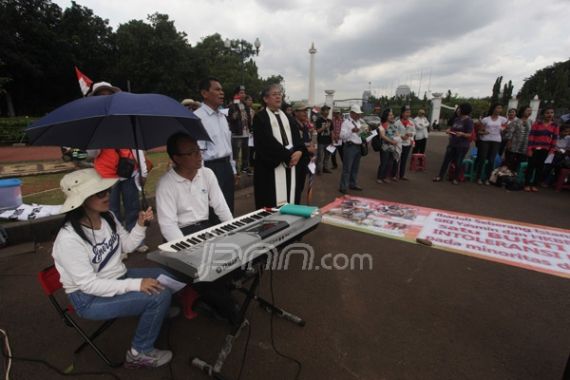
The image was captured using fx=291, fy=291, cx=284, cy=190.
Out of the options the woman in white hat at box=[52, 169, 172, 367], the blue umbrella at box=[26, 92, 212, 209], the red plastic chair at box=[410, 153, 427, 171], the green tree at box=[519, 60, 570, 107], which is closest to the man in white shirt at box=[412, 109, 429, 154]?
the red plastic chair at box=[410, 153, 427, 171]

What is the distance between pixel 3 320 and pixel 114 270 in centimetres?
145

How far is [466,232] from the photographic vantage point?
450cm

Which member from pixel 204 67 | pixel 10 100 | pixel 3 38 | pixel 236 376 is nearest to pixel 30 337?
pixel 236 376

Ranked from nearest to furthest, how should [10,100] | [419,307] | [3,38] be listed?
[419,307], [3,38], [10,100]

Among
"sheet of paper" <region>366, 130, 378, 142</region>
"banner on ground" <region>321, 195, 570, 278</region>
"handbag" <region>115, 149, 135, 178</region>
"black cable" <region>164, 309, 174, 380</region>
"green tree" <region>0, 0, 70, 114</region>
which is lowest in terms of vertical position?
"black cable" <region>164, 309, 174, 380</region>

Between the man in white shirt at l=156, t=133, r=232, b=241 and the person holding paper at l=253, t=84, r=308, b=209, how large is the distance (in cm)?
101

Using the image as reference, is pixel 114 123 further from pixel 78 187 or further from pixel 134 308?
pixel 134 308

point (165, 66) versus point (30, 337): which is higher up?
point (165, 66)

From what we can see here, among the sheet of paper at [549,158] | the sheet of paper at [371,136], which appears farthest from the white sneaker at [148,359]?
the sheet of paper at [549,158]

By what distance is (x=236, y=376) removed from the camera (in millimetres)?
2037

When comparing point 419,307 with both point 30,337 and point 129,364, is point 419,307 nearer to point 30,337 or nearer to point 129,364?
point 129,364

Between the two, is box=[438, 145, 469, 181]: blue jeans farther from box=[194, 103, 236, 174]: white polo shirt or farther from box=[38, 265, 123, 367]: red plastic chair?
box=[38, 265, 123, 367]: red plastic chair

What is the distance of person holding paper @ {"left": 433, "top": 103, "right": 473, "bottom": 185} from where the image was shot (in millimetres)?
6973

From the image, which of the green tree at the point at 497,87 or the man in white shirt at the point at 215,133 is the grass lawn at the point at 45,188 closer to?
the man in white shirt at the point at 215,133
